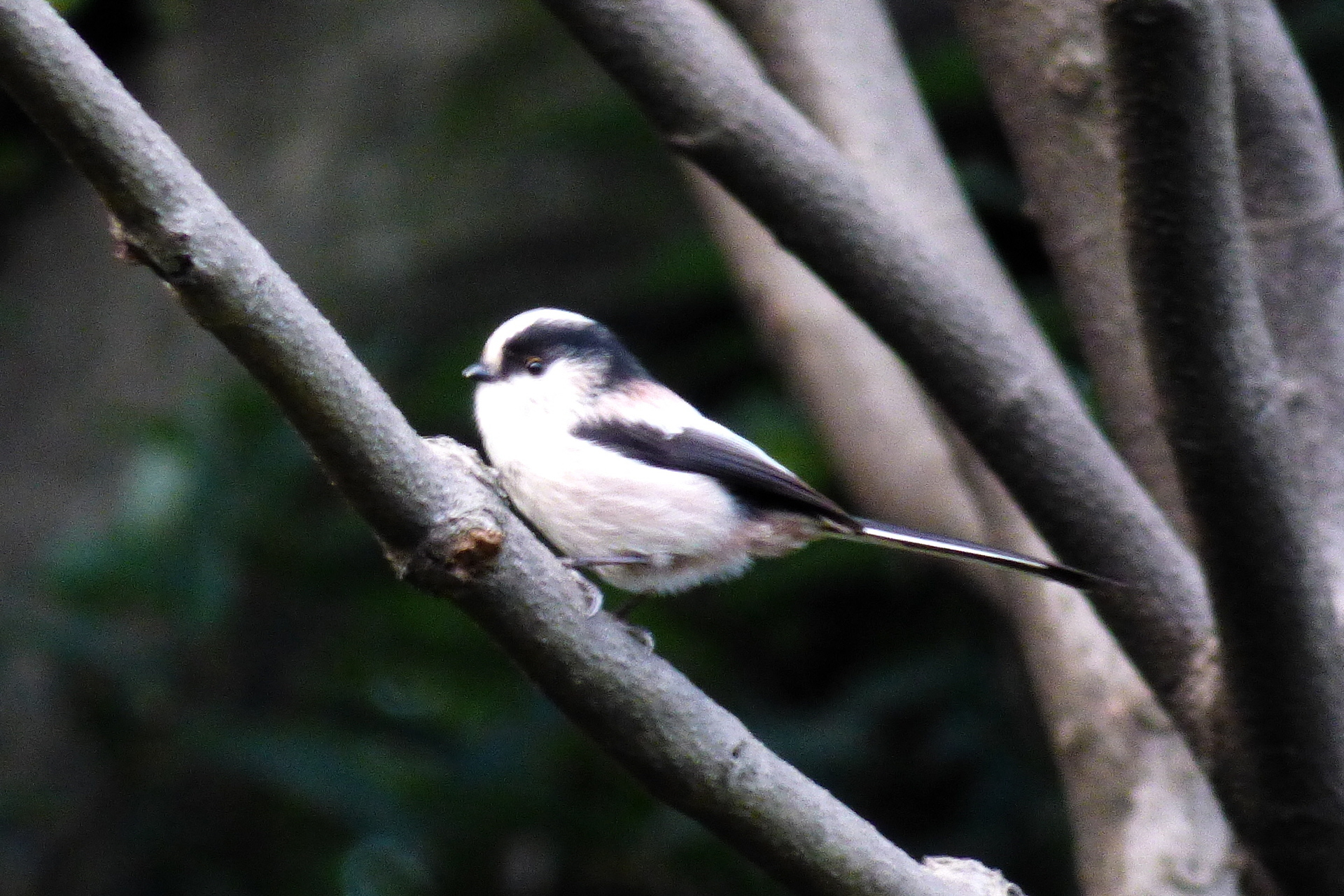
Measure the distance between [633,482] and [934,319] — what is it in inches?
22.0

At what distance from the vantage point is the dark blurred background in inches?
148

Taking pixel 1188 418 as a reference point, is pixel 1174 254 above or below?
above

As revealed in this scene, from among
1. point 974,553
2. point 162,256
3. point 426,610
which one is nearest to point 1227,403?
point 974,553

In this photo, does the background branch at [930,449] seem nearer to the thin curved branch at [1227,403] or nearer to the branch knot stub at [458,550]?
the thin curved branch at [1227,403]

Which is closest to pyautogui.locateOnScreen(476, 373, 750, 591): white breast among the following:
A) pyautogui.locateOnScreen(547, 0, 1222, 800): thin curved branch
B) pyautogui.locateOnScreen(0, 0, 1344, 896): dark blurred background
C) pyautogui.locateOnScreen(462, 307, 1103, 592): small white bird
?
pyautogui.locateOnScreen(462, 307, 1103, 592): small white bird

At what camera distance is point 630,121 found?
462cm

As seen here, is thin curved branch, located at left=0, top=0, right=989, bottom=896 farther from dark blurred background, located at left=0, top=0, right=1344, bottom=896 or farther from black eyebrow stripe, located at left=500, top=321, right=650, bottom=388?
dark blurred background, located at left=0, top=0, right=1344, bottom=896

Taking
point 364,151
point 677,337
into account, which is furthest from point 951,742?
point 364,151

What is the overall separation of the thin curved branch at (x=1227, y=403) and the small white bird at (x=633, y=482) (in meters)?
0.35

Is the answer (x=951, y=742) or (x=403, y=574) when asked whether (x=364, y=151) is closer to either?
(x=951, y=742)

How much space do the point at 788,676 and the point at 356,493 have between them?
3.06 m

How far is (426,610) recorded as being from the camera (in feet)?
12.6

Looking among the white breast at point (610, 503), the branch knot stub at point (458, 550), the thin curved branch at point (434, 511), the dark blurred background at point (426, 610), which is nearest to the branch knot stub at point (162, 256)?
the thin curved branch at point (434, 511)

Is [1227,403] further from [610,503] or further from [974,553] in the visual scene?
[610,503]
